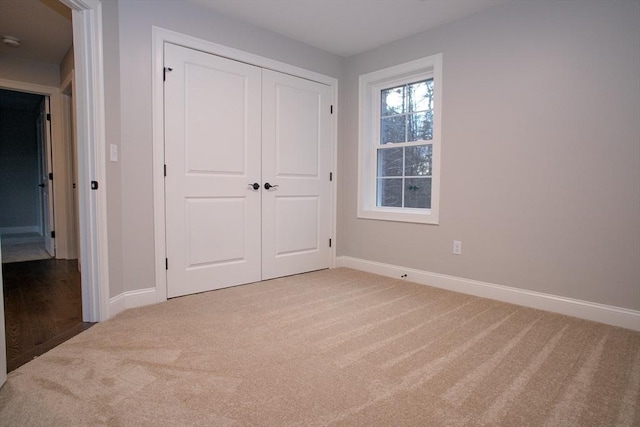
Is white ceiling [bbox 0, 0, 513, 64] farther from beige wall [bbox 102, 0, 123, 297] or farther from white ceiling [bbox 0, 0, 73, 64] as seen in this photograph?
beige wall [bbox 102, 0, 123, 297]

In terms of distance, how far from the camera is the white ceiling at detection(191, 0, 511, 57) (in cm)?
283

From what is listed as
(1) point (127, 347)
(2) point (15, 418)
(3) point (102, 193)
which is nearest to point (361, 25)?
(3) point (102, 193)

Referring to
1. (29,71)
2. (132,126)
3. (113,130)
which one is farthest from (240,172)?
(29,71)

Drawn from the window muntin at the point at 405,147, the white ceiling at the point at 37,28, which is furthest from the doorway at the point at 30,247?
the window muntin at the point at 405,147

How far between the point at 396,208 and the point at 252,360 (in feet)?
7.91

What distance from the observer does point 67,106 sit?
441cm

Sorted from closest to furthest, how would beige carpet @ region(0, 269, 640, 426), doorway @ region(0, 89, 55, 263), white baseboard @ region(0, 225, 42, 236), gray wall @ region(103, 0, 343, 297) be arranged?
1. beige carpet @ region(0, 269, 640, 426)
2. gray wall @ region(103, 0, 343, 297)
3. doorway @ region(0, 89, 55, 263)
4. white baseboard @ region(0, 225, 42, 236)

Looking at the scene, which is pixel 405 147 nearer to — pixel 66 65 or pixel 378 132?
pixel 378 132

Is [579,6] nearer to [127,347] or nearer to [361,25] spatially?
[361,25]

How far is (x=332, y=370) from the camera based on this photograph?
5.67 ft

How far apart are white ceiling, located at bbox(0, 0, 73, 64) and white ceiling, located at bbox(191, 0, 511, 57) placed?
1.46 metres

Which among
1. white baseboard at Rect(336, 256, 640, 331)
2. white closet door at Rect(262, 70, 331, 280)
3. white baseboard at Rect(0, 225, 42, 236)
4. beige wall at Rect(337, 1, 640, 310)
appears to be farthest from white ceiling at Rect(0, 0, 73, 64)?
white baseboard at Rect(0, 225, 42, 236)

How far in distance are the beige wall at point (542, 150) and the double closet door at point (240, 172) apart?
1167 mm

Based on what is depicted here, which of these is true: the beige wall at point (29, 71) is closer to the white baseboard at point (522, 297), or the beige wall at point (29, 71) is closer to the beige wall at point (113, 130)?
the beige wall at point (113, 130)
